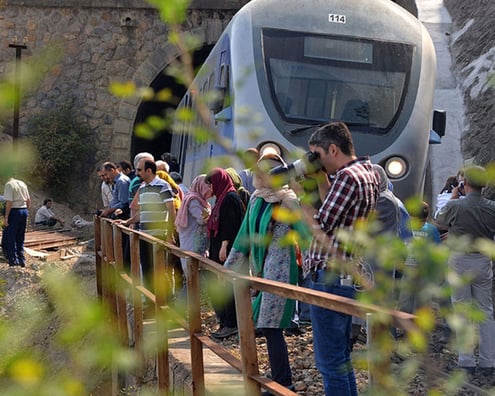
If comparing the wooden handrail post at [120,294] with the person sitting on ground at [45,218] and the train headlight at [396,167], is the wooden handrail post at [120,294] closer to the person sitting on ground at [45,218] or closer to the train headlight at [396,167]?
the train headlight at [396,167]

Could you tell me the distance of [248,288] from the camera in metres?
3.11

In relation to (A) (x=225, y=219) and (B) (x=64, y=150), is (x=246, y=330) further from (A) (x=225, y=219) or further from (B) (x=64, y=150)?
(B) (x=64, y=150)

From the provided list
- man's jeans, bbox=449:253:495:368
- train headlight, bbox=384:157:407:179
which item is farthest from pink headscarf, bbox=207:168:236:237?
train headlight, bbox=384:157:407:179

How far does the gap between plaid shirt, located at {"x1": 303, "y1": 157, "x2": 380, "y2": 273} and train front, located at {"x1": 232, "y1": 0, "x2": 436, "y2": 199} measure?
4.47 meters

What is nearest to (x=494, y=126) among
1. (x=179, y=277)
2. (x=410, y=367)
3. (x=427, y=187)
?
(x=427, y=187)

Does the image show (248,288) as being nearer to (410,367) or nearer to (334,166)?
(334,166)

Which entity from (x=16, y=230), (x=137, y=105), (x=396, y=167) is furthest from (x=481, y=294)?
(x=137, y=105)

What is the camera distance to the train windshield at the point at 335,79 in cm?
820

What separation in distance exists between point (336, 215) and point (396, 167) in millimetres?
4967

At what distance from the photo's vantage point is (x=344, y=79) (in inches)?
325

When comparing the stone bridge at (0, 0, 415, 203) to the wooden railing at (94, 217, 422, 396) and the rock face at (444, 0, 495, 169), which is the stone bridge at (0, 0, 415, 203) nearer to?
the rock face at (444, 0, 495, 169)

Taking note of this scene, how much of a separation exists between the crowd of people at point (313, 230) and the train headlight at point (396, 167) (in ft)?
1.97

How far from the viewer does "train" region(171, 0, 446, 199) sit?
26.7 feet

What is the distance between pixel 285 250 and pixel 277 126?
3501mm
